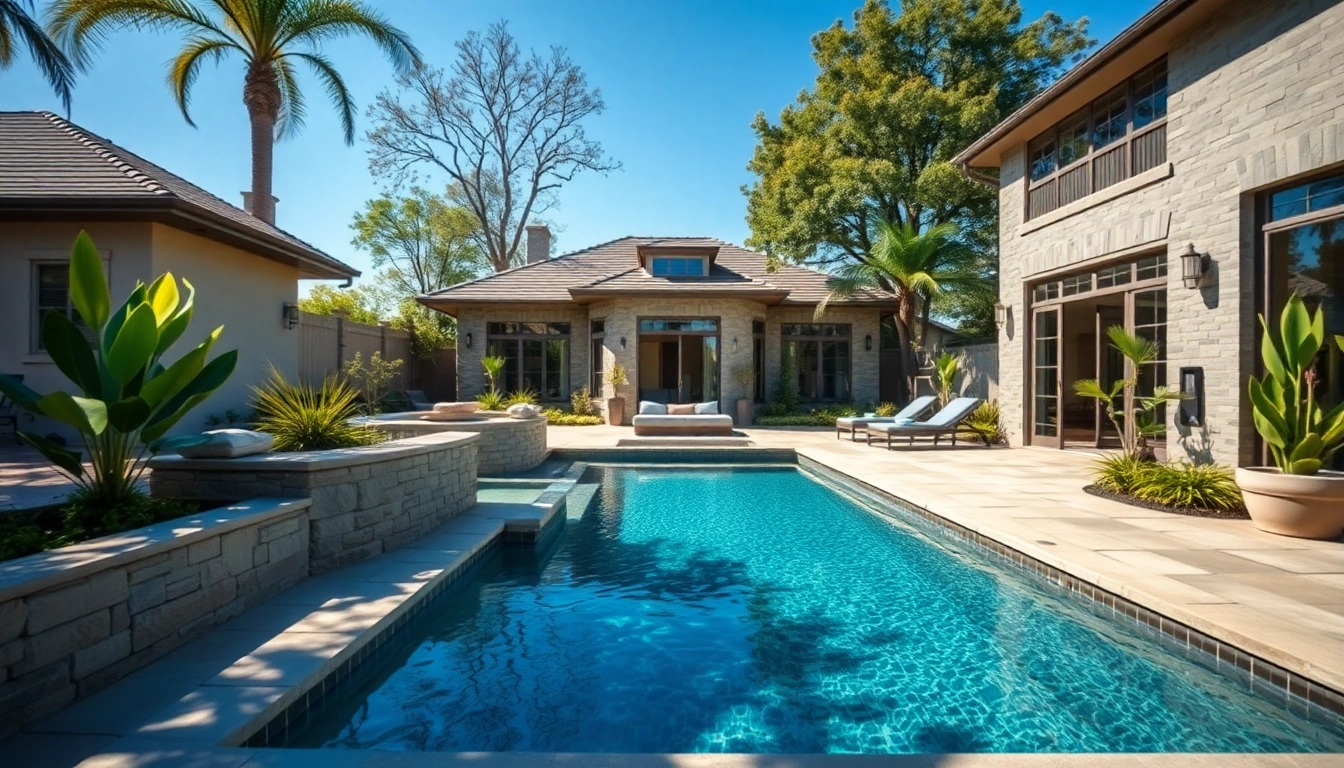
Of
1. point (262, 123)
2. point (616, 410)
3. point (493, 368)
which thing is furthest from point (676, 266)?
point (262, 123)

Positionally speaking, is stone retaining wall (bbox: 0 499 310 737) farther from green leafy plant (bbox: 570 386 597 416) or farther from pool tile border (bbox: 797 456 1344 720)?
green leafy plant (bbox: 570 386 597 416)

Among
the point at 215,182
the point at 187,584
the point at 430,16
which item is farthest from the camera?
the point at 215,182

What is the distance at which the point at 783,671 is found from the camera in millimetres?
3346

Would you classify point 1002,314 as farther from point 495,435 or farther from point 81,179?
point 81,179

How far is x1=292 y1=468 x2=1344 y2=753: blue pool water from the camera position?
2707 mm

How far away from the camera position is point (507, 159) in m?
24.1

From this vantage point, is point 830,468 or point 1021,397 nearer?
point 830,468

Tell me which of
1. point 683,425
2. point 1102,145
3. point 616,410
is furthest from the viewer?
point 616,410

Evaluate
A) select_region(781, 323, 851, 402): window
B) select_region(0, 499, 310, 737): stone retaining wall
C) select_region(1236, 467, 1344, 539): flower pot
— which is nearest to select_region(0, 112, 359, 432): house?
select_region(0, 499, 310, 737): stone retaining wall

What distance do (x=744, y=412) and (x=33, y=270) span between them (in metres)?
13.3

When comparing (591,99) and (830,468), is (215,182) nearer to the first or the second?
(591,99)

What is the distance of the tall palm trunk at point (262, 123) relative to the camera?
511 inches

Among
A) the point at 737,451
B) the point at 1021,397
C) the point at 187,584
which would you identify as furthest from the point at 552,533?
the point at 1021,397

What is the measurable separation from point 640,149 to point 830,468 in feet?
47.4
